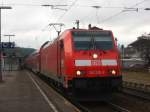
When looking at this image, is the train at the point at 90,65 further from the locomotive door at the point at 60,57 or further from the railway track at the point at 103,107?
the locomotive door at the point at 60,57

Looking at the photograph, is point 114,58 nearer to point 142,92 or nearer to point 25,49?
point 142,92

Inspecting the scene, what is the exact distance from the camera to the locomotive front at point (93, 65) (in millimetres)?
18578

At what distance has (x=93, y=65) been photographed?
742 inches

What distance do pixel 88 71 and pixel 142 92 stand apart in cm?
789

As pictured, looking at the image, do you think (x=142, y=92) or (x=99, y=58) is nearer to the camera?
(x=99, y=58)

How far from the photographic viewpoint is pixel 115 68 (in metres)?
18.9

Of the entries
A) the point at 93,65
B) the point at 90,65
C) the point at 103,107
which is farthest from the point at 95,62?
the point at 103,107

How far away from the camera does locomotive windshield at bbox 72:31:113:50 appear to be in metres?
19.6

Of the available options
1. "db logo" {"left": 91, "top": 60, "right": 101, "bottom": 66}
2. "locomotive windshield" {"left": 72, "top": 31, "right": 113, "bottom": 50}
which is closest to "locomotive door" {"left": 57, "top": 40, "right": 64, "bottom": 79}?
"locomotive windshield" {"left": 72, "top": 31, "right": 113, "bottom": 50}

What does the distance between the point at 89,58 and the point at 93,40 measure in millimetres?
1151

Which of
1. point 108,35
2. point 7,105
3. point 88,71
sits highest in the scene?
point 108,35

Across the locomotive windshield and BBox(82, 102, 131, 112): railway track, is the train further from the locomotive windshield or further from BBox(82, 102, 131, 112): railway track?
BBox(82, 102, 131, 112): railway track

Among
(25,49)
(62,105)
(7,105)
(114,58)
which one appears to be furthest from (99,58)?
(25,49)

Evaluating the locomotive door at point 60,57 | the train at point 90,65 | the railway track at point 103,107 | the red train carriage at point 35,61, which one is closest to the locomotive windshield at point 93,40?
the train at point 90,65
